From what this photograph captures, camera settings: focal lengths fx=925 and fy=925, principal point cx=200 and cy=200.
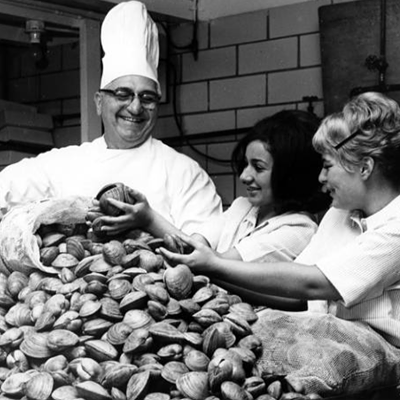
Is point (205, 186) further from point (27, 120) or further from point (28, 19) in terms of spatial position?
point (27, 120)

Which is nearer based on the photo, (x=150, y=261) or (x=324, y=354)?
(x=324, y=354)

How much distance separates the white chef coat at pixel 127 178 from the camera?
11.3ft

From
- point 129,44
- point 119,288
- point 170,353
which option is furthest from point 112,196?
point 129,44

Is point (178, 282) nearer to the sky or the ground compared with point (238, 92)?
nearer to the ground

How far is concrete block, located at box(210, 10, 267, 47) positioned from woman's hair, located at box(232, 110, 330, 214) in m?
1.53

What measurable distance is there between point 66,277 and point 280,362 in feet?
1.87

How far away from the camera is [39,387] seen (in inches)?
75.3

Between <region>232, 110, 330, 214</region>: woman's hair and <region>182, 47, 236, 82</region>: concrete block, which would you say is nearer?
<region>232, 110, 330, 214</region>: woman's hair

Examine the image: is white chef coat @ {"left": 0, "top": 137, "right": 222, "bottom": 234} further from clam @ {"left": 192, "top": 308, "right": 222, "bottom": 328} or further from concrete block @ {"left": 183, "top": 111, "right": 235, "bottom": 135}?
clam @ {"left": 192, "top": 308, "right": 222, "bottom": 328}

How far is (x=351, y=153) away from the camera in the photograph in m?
2.35

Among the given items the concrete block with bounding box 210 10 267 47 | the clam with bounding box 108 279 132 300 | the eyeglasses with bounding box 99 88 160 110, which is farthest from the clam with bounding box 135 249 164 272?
the concrete block with bounding box 210 10 267 47

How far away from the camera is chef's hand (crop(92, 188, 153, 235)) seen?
2.48m

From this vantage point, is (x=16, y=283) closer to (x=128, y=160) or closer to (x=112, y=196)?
(x=112, y=196)

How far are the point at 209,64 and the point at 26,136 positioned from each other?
106 cm
